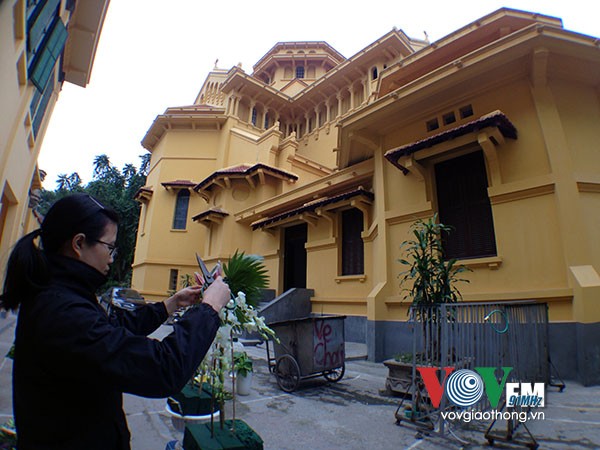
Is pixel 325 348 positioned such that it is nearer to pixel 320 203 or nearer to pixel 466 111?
pixel 320 203

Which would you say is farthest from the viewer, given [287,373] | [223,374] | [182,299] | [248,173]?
[248,173]

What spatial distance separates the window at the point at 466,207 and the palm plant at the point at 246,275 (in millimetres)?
6646

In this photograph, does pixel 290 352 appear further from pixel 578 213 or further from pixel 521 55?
pixel 521 55

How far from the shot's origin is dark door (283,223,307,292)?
14594 mm

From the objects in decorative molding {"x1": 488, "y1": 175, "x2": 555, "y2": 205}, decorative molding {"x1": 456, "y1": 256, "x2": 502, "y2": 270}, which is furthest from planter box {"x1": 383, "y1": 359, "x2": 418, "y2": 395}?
decorative molding {"x1": 488, "y1": 175, "x2": 555, "y2": 205}

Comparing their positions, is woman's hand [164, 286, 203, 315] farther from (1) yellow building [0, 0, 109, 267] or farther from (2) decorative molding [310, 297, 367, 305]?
(2) decorative molding [310, 297, 367, 305]

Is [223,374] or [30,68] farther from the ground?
Answer: [30,68]

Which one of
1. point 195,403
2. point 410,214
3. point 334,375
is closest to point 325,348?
point 334,375

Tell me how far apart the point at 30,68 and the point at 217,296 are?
848 centimetres

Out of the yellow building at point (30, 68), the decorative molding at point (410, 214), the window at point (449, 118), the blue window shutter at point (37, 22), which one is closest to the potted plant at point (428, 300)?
the decorative molding at point (410, 214)

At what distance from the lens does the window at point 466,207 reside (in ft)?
25.7

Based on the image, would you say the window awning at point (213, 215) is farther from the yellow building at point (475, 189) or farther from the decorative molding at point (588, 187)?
the decorative molding at point (588, 187)

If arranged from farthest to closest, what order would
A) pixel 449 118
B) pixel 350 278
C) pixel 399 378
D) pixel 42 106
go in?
pixel 350 278
pixel 42 106
pixel 449 118
pixel 399 378

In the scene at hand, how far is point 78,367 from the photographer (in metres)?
1.10
